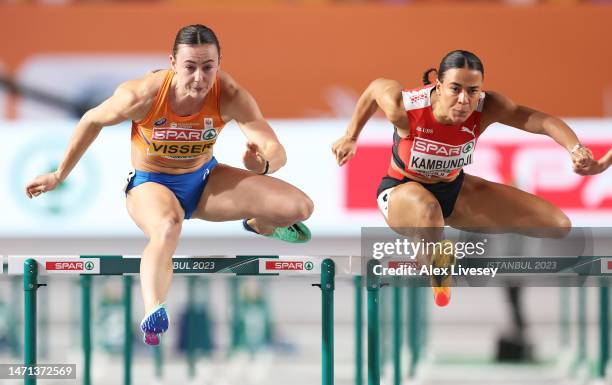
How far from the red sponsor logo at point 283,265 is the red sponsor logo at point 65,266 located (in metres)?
0.86

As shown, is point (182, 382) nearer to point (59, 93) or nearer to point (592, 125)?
point (59, 93)

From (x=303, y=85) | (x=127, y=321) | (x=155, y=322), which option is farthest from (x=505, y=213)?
(x=303, y=85)

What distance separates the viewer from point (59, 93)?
395 inches

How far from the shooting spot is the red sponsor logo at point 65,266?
5047 millimetres

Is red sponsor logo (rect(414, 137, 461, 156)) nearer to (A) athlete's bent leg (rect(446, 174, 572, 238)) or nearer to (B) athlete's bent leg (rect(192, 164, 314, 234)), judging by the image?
(A) athlete's bent leg (rect(446, 174, 572, 238))

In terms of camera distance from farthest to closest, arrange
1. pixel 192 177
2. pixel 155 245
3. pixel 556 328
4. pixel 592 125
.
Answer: pixel 556 328 < pixel 592 125 < pixel 192 177 < pixel 155 245

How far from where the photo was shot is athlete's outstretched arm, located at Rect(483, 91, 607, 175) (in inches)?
184

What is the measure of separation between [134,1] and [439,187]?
5945mm

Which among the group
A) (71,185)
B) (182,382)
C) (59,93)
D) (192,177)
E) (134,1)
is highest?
(134,1)

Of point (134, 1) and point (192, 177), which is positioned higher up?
point (134, 1)

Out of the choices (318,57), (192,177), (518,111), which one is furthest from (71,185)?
(518,111)

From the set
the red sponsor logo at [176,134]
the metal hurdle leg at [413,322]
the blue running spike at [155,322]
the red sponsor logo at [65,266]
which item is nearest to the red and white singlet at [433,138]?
the red sponsor logo at [176,134]

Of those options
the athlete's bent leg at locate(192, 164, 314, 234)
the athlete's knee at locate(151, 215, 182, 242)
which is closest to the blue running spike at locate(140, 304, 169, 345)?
the athlete's knee at locate(151, 215, 182, 242)

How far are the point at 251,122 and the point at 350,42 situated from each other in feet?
17.6
